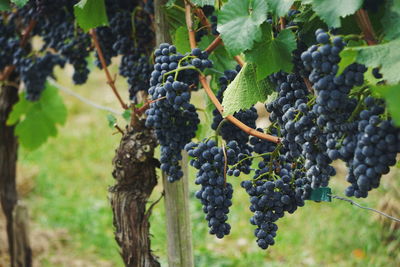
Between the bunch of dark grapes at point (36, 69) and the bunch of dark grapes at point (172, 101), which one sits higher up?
the bunch of dark grapes at point (36, 69)

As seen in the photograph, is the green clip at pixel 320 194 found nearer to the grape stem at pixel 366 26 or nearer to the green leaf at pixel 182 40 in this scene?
the grape stem at pixel 366 26

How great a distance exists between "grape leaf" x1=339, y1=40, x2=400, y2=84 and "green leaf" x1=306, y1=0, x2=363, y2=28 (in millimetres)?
64

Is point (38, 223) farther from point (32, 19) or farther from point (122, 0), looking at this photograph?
point (122, 0)

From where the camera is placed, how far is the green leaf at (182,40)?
1.68 m

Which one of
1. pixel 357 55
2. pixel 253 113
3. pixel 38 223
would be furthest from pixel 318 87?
pixel 38 223

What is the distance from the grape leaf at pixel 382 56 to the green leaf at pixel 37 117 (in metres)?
2.11

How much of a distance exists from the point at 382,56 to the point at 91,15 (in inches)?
42.2

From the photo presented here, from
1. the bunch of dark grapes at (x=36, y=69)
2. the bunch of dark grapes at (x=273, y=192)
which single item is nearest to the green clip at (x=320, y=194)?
the bunch of dark grapes at (x=273, y=192)

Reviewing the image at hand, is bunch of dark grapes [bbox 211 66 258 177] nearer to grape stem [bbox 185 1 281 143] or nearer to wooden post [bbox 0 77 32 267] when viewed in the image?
grape stem [bbox 185 1 281 143]

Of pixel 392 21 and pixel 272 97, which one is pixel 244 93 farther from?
pixel 392 21

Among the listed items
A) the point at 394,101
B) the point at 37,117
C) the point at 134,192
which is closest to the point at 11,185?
the point at 37,117

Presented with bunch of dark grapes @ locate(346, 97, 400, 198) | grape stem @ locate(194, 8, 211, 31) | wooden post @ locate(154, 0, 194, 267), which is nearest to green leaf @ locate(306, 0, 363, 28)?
bunch of dark grapes @ locate(346, 97, 400, 198)

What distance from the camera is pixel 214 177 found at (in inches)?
57.1

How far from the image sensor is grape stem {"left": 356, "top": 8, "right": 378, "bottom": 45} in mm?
1140
